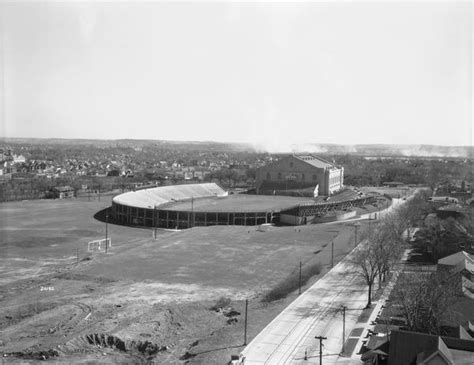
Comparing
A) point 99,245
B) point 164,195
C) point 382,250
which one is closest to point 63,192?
point 164,195

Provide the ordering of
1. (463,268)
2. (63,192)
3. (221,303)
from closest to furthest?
1. (221,303)
2. (463,268)
3. (63,192)

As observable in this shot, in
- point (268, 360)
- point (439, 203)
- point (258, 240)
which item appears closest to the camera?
point (268, 360)

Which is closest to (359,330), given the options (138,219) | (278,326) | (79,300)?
(278,326)

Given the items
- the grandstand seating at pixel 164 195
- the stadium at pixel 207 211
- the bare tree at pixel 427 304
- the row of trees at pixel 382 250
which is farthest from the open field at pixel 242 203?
the bare tree at pixel 427 304

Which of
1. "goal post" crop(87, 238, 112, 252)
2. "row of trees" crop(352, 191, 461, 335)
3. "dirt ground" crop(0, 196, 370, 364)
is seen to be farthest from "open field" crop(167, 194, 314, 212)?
"row of trees" crop(352, 191, 461, 335)

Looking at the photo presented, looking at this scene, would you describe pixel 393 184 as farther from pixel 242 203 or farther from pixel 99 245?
pixel 99 245

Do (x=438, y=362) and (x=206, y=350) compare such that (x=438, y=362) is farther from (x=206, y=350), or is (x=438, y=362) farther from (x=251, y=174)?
(x=251, y=174)
